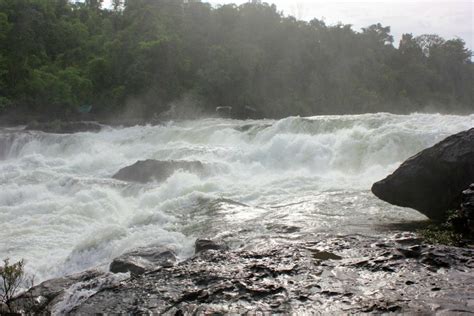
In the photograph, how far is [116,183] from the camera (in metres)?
11.9

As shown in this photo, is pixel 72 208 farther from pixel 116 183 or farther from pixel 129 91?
pixel 129 91

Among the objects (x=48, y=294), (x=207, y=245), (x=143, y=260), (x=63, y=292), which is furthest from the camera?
(x=207, y=245)

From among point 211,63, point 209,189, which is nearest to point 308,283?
point 209,189

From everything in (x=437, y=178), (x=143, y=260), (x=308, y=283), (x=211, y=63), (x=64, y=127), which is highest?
(x=211, y=63)

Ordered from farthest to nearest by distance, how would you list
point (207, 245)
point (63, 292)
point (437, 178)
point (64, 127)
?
point (64, 127) → point (437, 178) → point (207, 245) → point (63, 292)

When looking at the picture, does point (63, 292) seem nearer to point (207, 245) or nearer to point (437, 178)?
point (207, 245)

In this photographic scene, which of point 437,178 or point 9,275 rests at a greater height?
point 437,178

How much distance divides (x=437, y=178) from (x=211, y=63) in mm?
26027

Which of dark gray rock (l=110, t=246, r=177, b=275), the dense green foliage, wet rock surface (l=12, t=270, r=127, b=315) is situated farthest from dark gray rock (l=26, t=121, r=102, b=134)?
wet rock surface (l=12, t=270, r=127, b=315)

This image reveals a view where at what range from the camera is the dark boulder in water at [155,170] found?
12094 millimetres

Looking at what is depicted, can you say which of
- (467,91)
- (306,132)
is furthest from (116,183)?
(467,91)

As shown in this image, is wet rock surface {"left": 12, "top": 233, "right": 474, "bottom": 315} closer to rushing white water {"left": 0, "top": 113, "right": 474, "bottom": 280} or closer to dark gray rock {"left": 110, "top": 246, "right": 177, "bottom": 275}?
dark gray rock {"left": 110, "top": 246, "right": 177, "bottom": 275}

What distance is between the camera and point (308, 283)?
4078mm

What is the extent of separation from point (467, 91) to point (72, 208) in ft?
136
